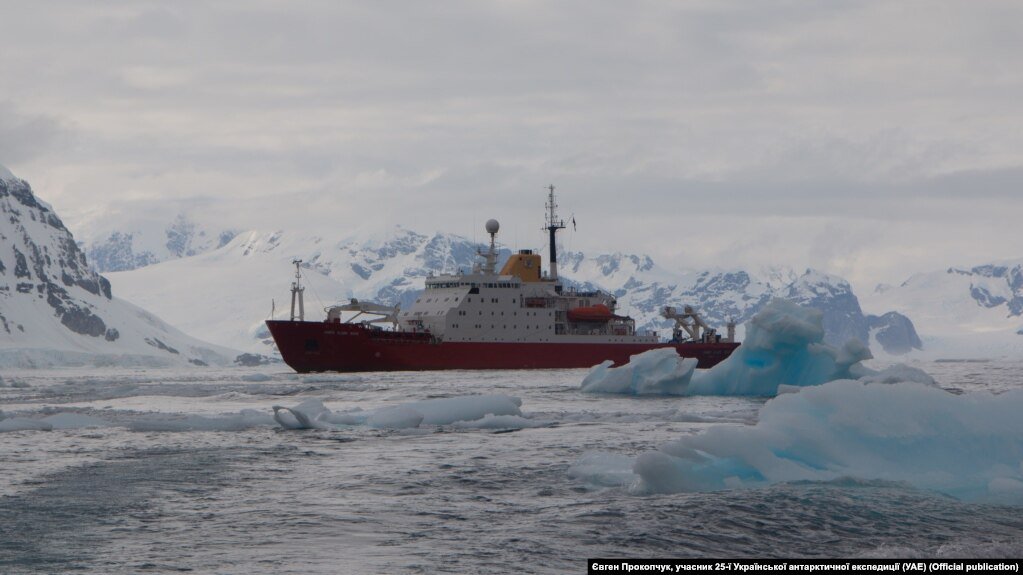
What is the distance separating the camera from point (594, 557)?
11.5 meters

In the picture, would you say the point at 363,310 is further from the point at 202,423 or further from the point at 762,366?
the point at 202,423

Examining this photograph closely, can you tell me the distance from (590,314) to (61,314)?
136974mm

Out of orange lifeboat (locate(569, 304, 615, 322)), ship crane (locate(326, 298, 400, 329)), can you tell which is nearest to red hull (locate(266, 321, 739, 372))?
orange lifeboat (locate(569, 304, 615, 322))

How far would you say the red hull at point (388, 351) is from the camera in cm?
6166

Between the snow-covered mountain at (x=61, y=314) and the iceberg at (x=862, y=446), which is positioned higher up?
the snow-covered mountain at (x=61, y=314)

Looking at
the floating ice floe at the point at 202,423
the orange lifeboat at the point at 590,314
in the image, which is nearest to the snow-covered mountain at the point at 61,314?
the orange lifeboat at the point at 590,314

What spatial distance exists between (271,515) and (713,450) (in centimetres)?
525

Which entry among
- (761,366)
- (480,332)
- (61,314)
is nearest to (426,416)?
(761,366)

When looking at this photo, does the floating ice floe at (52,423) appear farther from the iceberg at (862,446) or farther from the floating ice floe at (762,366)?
the floating ice floe at (762,366)

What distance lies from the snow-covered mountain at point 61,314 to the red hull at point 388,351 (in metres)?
94.5

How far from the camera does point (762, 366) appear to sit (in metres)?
38.0

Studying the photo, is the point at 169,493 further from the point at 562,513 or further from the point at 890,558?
the point at 890,558

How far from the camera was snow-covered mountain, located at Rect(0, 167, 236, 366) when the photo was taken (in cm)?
16800

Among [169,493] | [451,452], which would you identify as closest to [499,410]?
[451,452]
